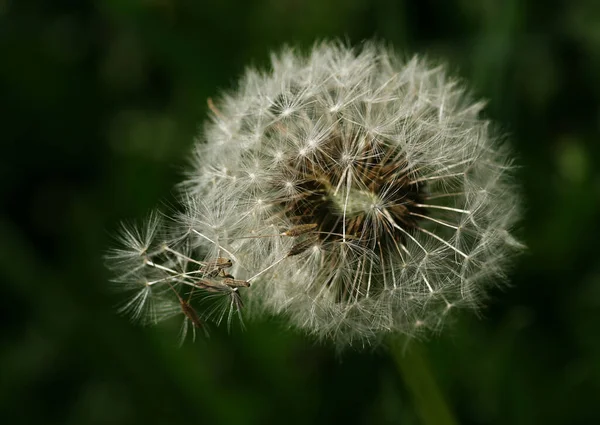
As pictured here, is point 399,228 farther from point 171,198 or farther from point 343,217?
point 171,198

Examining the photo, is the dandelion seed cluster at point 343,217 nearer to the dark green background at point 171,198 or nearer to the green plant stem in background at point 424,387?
the green plant stem in background at point 424,387

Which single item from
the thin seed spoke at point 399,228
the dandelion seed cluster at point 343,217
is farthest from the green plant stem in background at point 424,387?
the thin seed spoke at point 399,228

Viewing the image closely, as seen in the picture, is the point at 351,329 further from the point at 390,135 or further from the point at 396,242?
the point at 390,135

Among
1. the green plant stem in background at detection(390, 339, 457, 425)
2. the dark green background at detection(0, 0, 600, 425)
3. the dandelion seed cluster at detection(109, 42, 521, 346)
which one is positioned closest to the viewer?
the dandelion seed cluster at detection(109, 42, 521, 346)

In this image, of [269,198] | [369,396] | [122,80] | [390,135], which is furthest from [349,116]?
[122,80]

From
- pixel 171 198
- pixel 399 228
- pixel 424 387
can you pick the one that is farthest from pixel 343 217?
pixel 171 198

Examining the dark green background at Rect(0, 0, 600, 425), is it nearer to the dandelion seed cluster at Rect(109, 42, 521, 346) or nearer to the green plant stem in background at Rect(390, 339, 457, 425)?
the green plant stem in background at Rect(390, 339, 457, 425)

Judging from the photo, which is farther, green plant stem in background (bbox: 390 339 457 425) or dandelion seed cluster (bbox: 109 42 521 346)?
green plant stem in background (bbox: 390 339 457 425)

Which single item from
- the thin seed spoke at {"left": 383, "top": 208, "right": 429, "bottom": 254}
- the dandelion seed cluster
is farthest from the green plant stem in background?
the thin seed spoke at {"left": 383, "top": 208, "right": 429, "bottom": 254}
